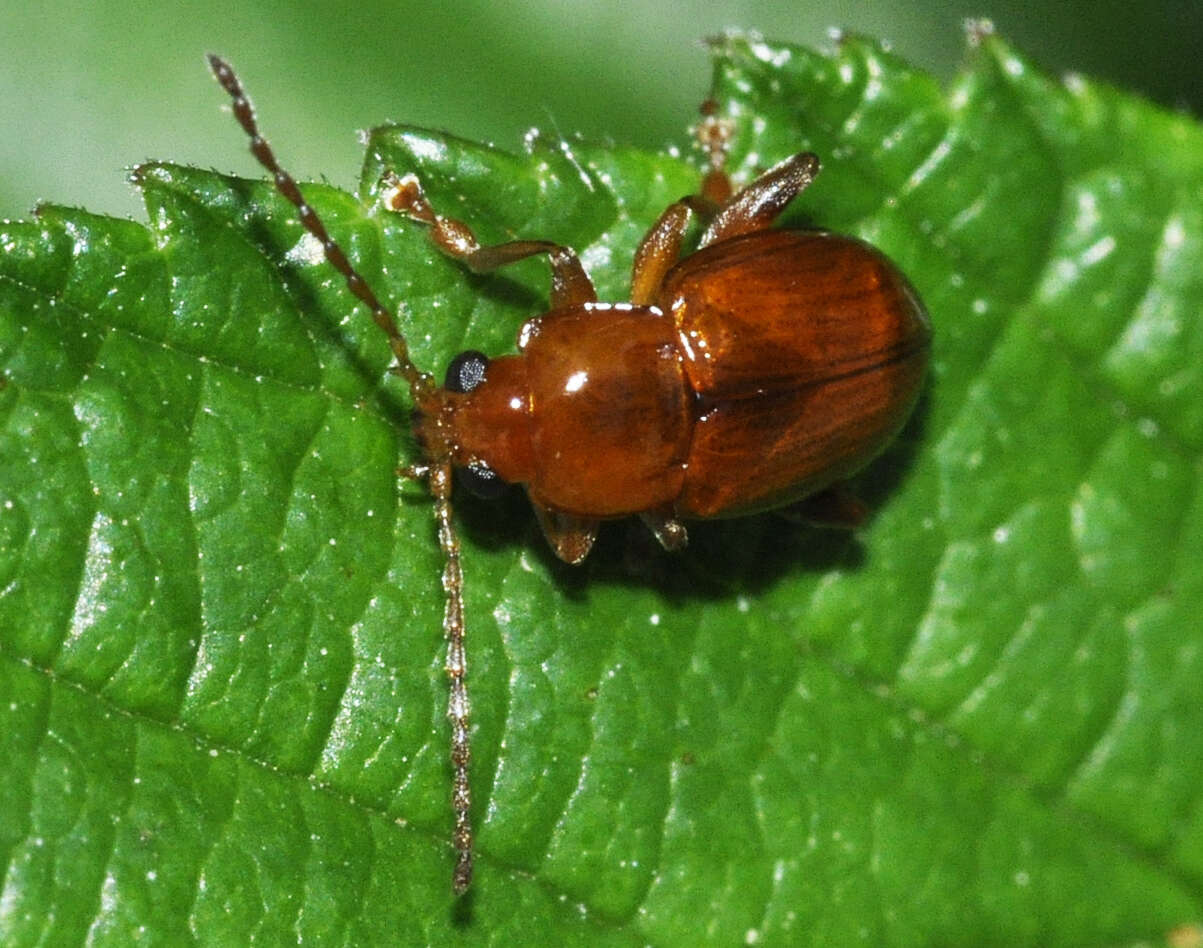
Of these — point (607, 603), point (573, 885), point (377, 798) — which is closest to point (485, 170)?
point (607, 603)

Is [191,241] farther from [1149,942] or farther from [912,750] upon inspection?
[1149,942]

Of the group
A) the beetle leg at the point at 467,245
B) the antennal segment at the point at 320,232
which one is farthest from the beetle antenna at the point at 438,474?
the beetle leg at the point at 467,245

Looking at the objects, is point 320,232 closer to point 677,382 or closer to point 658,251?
point 658,251

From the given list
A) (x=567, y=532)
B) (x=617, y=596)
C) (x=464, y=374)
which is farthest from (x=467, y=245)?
(x=617, y=596)

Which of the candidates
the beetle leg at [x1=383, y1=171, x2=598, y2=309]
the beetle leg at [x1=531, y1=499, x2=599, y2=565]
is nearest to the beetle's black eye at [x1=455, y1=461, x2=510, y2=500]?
the beetle leg at [x1=531, y1=499, x2=599, y2=565]

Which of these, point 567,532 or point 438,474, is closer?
point 438,474

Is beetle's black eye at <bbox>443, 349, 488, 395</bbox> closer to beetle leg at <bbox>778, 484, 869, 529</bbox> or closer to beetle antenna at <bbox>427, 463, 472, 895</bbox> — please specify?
beetle antenna at <bbox>427, 463, 472, 895</bbox>

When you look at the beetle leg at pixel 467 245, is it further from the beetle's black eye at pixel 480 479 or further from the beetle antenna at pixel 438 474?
the beetle's black eye at pixel 480 479
